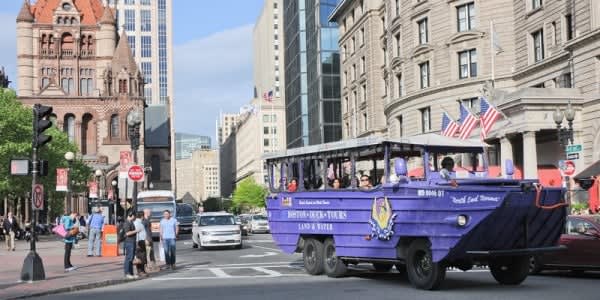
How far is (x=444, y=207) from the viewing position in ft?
47.6

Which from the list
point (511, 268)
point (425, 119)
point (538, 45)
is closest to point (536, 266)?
point (511, 268)

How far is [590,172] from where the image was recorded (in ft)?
116

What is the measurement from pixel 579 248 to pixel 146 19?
15685 centimetres

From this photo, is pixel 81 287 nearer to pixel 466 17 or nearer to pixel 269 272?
pixel 269 272

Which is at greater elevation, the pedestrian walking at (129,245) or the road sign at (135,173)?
the road sign at (135,173)

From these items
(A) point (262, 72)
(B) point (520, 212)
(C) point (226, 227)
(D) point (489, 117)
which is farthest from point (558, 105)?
(A) point (262, 72)

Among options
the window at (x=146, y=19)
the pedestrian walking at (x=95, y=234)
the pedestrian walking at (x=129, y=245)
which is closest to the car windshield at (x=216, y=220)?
the pedestrian walking at (x=95, y=234)

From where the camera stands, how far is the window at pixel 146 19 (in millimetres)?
165625

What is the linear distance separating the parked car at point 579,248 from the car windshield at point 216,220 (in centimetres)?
1932

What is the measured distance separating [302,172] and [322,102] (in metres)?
70.0

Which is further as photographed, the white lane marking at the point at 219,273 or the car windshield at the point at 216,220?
the car windshield at the point at 216,220

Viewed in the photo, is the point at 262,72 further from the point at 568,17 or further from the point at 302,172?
the point at 302,172

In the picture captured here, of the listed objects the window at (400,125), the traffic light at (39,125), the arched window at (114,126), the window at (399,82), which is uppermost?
the arched window at (114,126)

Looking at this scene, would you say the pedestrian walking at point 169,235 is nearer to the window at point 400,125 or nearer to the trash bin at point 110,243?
the trash bin at point 110,243
